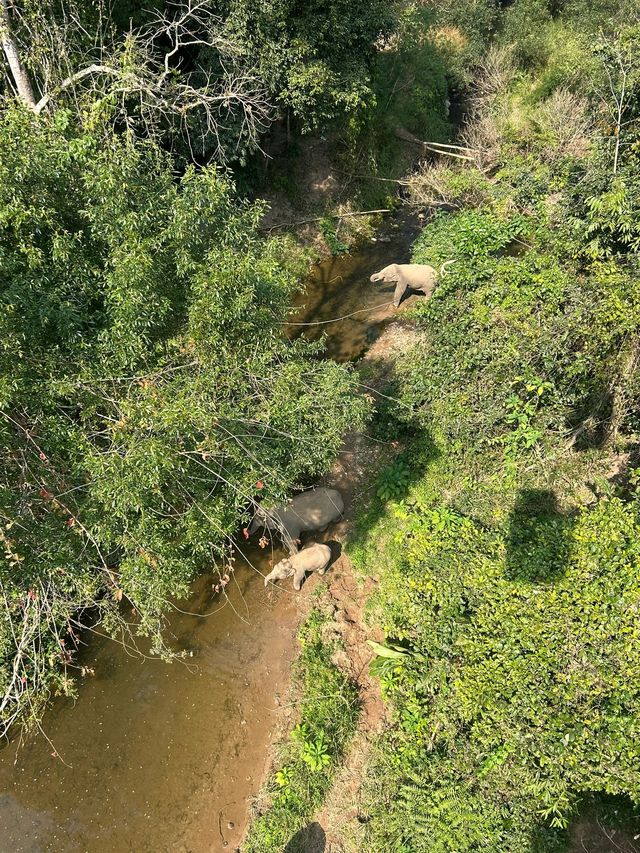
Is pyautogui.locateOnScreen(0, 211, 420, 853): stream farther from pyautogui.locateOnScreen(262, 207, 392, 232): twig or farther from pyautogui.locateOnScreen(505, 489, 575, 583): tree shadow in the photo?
pyautogui.locateOnScreen(262, 207, 392, 232): twig

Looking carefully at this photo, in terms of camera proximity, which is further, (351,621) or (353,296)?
(353,296)

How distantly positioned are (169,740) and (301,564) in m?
3.66

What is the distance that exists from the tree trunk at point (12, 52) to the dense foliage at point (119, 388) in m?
2.89

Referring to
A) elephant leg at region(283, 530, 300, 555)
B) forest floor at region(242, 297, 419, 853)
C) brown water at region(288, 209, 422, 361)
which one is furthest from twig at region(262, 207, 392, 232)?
elephant leg at region(283, 530, 300, 555)

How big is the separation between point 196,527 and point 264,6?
554 inches

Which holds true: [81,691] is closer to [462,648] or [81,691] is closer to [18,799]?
[18,799]

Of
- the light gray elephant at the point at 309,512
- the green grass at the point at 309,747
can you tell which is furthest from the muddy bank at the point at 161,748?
the light gray elephant at the point at 309,512

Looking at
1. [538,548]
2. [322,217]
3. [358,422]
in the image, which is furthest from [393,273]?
[538,548]

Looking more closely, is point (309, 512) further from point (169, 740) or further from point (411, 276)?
point (411, 276)

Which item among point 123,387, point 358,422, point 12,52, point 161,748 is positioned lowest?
point 161,748

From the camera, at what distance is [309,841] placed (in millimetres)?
7109

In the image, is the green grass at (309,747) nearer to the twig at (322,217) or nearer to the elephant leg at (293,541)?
the elephant leg at (293,541)

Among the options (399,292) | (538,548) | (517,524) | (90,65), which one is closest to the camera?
(538,548)

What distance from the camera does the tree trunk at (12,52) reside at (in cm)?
834
